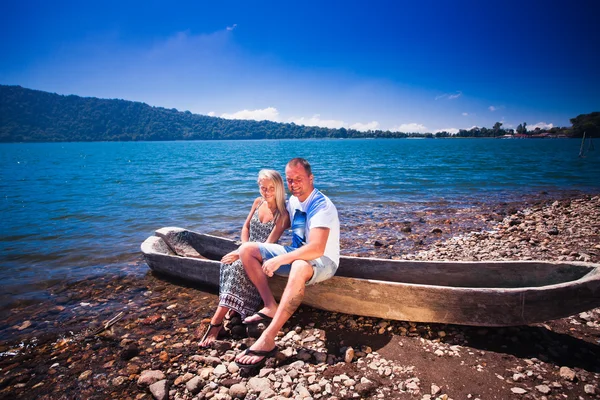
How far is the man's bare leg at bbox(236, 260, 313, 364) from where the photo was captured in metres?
3.83

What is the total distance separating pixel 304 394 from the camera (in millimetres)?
3309

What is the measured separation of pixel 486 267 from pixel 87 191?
2343 centimetres

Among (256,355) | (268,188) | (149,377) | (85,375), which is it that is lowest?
(85,375)

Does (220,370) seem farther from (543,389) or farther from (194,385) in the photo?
(543,389)

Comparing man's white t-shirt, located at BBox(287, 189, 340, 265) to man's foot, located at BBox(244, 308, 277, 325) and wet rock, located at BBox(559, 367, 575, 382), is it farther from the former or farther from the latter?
wet rock, located at BBox(559, 367, 575, 382)

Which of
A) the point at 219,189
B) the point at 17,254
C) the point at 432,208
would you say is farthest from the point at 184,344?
the point at 219,189

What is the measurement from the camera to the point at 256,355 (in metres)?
3.78

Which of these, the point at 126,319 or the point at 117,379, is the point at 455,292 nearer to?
the point at 117,379

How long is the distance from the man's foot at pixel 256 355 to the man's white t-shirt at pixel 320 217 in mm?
1380

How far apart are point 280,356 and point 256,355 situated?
0.36 metres

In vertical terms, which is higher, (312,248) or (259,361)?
(312,248)

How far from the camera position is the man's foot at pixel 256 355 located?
3.71 meters

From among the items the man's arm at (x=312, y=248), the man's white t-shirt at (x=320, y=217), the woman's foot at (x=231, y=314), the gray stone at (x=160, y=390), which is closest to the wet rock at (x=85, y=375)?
the gray stone at (x=160, y=390)

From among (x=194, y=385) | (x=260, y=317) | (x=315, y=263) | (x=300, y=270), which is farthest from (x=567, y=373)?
(x=194, y=385)
